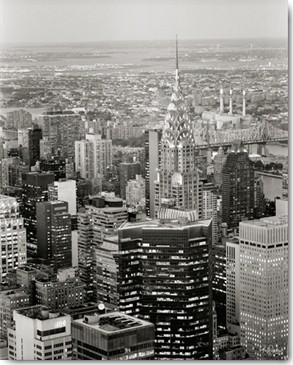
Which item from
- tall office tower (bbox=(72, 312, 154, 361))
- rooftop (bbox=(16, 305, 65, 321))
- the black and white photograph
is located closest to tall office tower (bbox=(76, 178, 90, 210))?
the black and white photograph

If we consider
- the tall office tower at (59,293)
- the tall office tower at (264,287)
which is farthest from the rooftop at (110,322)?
the tall office tower at (264,287)

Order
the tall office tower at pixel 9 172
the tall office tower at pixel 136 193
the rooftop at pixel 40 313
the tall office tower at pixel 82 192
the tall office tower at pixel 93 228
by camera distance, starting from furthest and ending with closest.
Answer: the tall office tower at pixel 82 192
the tall office tower at pixel 9 172
the tall office tower at pixel 136 193
the tall office tower at pixel 93 228
the rooftop at pixel 40 313

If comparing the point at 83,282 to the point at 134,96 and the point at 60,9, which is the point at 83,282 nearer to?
the point at 134,96

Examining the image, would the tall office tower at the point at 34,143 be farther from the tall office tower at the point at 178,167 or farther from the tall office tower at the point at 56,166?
the tall office tower at the point at 178,167

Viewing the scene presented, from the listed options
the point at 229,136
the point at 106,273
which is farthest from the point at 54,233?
the point at 229,136

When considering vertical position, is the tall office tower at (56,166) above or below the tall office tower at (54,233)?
above

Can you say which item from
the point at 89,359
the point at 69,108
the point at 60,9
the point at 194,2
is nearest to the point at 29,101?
the point at 69,108
